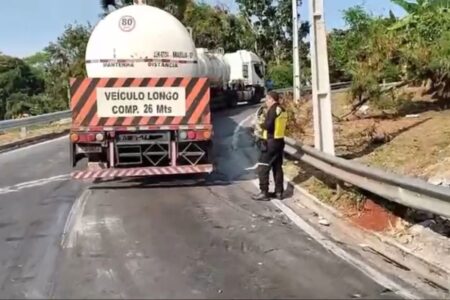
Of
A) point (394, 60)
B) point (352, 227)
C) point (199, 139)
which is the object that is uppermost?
point (394, 60)

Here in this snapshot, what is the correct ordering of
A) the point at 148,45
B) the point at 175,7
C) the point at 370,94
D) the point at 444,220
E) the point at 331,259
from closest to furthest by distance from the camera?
the point at 331,259 < the point at 444,220 < the point at 148,45 < the point at 370,94 < the point at 175,7

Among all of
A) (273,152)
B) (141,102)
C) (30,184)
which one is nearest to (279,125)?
(273,152)

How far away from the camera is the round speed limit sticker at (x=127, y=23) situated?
13275mm

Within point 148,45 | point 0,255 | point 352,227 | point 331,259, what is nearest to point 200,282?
point 331,259

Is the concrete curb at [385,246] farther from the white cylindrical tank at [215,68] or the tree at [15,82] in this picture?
the tree at [15,82]

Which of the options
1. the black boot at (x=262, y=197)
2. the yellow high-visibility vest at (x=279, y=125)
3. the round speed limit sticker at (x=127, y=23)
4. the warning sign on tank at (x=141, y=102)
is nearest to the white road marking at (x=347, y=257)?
the black boot at (x=262, y=197)

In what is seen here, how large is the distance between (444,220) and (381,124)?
1038 cm

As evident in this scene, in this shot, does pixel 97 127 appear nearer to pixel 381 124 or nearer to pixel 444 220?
pixel 444 220

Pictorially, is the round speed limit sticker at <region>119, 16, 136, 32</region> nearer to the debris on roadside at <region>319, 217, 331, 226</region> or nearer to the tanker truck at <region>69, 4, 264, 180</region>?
the tanker truck at <region>69, 4, 264, 180</region>

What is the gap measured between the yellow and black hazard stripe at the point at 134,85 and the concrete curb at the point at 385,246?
2.64m

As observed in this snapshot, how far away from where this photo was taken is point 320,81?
12.4 metres

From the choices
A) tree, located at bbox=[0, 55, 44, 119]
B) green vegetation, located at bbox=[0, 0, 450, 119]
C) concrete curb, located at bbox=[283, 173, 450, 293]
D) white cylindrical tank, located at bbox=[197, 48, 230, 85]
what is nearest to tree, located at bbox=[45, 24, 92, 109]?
green vegetation, located at bbox=[0, 0, 450, 119]

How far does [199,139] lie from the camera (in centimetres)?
1257

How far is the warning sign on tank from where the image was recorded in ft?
40.7
